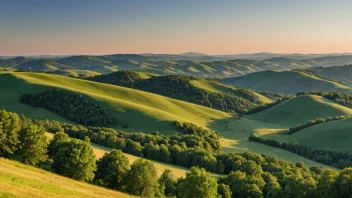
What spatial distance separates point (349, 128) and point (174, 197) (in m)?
140

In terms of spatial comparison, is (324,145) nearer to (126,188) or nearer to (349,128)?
(349,128)

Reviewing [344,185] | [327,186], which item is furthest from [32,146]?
[344,185]

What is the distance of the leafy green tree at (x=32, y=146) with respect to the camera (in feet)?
227

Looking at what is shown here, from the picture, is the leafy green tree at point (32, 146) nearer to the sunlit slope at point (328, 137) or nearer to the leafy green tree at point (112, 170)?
the leafy green tree at point (112, 170)

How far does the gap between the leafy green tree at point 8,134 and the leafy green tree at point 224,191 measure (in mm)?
44692

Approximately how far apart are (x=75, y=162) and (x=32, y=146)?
984cm

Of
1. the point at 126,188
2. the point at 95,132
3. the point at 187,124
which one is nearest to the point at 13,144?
the point at 126,188

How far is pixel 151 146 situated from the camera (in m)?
128

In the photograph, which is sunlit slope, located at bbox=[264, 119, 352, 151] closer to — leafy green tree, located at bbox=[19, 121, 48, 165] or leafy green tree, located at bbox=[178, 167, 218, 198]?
leafy green tree, located at bbox=[178, 167, 218, 198]

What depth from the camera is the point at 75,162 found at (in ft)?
221

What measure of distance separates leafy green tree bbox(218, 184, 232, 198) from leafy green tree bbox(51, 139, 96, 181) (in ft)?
96.1

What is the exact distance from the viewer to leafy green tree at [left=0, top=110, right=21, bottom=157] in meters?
66.6

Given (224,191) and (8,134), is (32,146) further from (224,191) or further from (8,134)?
(224,191)

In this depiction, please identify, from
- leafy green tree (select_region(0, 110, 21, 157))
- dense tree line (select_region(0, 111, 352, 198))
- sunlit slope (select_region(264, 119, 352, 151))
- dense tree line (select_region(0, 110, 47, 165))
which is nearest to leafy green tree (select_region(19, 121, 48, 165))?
dense tree line (select_region(0, 110, 47, 165))
